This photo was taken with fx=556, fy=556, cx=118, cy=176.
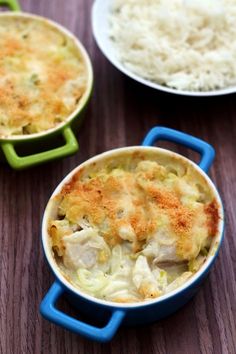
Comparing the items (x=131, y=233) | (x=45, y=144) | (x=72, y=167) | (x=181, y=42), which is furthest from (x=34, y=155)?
(x=181, y=42)

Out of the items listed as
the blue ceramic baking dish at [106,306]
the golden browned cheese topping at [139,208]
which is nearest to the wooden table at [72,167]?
the blue ceramic baking dish at [106,306]

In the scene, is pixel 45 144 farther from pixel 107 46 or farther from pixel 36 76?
pixel 107 46

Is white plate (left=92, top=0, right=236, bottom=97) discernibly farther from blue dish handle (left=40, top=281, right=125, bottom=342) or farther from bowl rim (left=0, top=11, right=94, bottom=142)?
blue dish handle (left=40, top=281, right=125, bottom=342)

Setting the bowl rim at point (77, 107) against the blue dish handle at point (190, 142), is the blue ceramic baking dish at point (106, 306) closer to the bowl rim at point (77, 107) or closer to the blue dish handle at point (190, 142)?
the blue dish handle at point (190, 142)

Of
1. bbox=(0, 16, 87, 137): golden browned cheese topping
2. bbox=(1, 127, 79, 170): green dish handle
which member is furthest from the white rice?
bbox=(1, 127, 79, 170): green dish handle

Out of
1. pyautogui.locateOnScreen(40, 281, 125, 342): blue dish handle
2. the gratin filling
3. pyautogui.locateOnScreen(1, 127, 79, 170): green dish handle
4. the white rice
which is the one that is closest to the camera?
pyautogui.locateOnScreen(40, 281, 125, 342): blue dish handle
